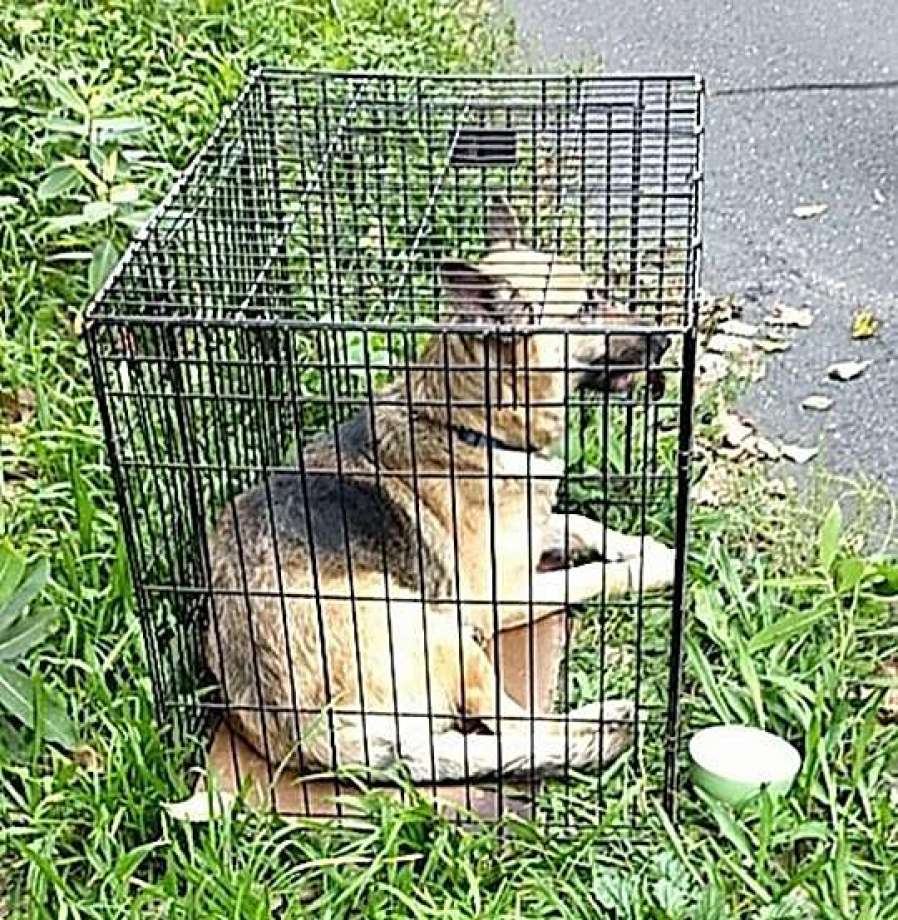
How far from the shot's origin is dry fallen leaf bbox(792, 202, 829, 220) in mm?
4840

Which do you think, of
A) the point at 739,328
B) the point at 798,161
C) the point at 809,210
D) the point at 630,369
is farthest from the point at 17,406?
the point at 798,161

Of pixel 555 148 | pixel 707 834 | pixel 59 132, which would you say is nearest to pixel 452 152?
pixel 555 148

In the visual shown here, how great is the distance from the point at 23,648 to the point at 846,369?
94.9 inches

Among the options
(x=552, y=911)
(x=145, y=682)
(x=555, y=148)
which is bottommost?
(x=552, y=911)

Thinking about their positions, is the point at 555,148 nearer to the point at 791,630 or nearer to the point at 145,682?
the point at 791,630

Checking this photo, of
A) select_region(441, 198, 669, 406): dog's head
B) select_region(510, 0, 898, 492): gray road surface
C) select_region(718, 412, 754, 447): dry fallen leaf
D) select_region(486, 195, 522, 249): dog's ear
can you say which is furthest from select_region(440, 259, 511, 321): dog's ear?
select_region(510, 0, 898, 492): gray road surface

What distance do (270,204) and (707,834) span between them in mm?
1611

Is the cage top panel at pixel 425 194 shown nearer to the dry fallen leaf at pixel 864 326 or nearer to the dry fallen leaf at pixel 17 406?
the dry fallen leaf at pixel 17 406

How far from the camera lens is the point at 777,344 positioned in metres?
4.11

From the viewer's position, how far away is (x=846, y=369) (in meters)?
3.96

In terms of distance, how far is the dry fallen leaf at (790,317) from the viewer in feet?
13.8

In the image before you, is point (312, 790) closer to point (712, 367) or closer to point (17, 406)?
point (17, 406)

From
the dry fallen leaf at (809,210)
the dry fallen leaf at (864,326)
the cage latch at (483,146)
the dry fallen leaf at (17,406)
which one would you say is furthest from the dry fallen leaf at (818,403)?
the dry fallen leaf at (17,406)

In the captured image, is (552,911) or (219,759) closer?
(552,911)
